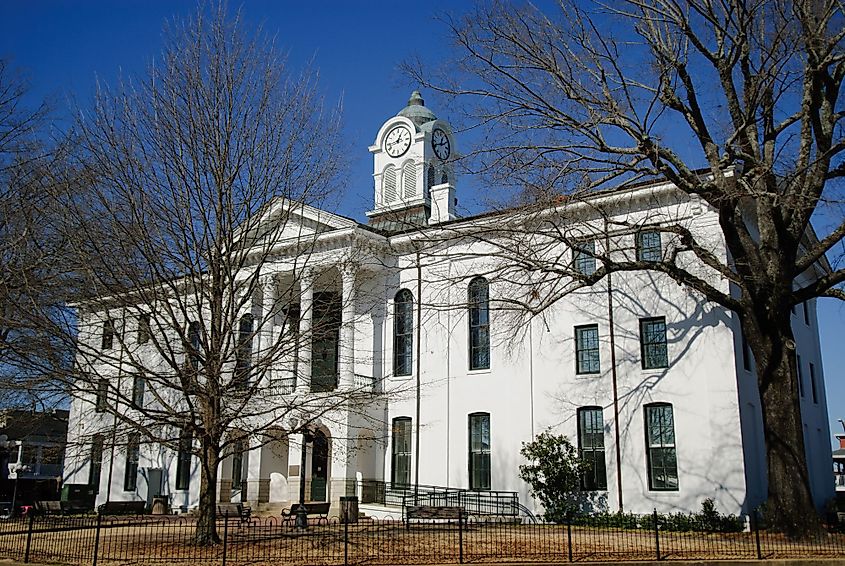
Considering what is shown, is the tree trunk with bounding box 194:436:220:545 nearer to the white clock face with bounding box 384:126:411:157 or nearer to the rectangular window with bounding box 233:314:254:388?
the rectangular window with bounding box 233:314:254:388

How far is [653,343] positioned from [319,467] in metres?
13.9

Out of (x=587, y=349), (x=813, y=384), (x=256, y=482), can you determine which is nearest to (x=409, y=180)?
(x=587, y=349)

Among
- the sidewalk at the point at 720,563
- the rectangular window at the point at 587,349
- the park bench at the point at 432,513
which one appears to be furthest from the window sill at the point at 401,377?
Result: the sidewalk at the point at 720,563

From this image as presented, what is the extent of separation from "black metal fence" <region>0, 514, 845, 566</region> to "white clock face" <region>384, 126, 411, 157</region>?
68.8ft

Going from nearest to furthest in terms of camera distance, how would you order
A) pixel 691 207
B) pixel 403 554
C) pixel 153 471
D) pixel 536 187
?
pixel 403 554, pixel 536 187, pixel 691 207, pixel 153 471

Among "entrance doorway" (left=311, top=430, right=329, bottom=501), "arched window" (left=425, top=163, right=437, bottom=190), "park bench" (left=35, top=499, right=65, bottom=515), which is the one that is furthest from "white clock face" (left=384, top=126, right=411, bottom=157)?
"park bench" (left=35, top=499, right=65, bottom=515)

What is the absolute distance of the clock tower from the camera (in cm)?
3597

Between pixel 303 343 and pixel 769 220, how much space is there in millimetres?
12120

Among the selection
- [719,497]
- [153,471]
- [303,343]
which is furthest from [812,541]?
[153,471]

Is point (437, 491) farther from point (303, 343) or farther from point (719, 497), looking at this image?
point (303, 343)

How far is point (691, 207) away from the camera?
83.7 ft

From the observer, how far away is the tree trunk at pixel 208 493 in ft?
58.5

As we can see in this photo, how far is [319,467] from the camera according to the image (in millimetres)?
31875

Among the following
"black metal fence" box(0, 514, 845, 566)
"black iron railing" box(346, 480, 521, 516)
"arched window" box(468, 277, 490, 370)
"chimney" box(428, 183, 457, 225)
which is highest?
"chimney" box(428, 183, 457, 225)
